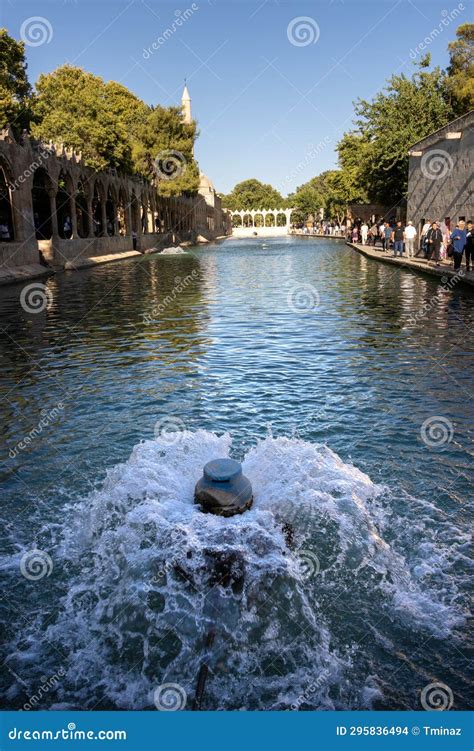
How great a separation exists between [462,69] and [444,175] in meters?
24.6

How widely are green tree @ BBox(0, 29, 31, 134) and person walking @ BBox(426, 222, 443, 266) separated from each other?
2500 cm

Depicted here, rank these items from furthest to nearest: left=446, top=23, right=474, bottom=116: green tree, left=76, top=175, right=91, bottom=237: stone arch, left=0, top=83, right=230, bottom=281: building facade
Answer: left=446, top=23, right=474, bottom=116: green tree
left=76, top=175, right=91, bottom=237: stone arch
left=0, top=83, right=230, bottom=281: building facade

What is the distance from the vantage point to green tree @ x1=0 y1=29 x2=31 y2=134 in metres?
36.0

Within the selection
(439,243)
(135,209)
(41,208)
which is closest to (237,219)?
(135,209)

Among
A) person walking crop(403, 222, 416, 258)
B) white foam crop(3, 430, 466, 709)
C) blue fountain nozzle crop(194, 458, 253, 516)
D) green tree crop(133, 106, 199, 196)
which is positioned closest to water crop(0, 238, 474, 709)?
white foam crop(3, 430, 466, 709)

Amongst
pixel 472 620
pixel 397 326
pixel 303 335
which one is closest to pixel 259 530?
pixel 472 620

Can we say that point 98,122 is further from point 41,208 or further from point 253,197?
point 253,197

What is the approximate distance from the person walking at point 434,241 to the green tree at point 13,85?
25001 mm

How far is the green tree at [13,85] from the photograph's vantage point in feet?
118

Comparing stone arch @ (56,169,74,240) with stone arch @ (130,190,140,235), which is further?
stone arch @ (130,190,140,235)

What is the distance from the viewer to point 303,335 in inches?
490

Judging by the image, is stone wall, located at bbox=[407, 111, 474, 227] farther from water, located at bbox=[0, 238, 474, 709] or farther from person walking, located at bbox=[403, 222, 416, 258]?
water, located at bbox=[0, 238, 474, 709]

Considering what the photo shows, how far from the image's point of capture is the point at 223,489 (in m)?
4.30

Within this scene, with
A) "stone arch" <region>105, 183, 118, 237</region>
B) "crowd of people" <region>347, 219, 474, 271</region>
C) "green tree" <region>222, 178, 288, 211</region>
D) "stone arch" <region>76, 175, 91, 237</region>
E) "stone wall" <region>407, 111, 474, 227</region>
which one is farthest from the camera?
"green tree" <region>222, 178, 288, 211</region>
